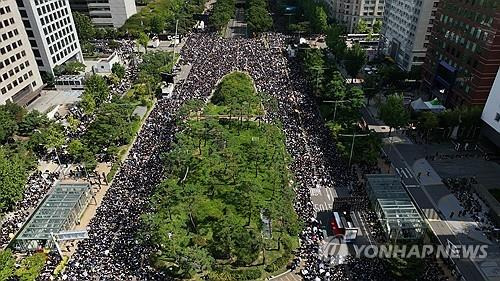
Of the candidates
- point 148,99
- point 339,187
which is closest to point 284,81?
point 148,99

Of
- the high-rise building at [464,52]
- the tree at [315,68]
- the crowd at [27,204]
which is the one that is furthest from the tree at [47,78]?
the high-rise building at [464,52]

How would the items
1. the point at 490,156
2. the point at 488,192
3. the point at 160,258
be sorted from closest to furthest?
the point at 160,258 < the point at 488,192 < the point at 490,156

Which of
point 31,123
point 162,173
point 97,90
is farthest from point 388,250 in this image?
point 97,90

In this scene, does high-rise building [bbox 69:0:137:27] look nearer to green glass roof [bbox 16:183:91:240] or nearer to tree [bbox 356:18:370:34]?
tree [bbox 356:18:370:34]

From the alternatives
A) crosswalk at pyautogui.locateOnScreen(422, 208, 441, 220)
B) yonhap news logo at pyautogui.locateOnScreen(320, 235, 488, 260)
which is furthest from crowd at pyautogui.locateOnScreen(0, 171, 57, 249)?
crosswalk at pyautogui.locateOnScreen(422, 208, 441, 220)

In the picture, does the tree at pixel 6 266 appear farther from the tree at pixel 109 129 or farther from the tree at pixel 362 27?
the tree at pixel 362 27

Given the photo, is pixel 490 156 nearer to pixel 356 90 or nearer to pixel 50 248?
pixel 356 90

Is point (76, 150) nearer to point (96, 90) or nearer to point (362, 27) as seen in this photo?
point (96, 90)
